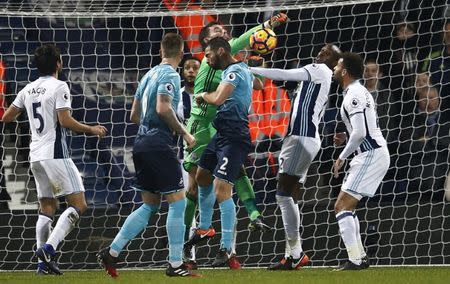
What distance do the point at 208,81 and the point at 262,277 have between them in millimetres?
2136

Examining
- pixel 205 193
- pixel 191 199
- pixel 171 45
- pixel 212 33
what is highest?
pixel 171 45

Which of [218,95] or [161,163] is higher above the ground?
[218,95]

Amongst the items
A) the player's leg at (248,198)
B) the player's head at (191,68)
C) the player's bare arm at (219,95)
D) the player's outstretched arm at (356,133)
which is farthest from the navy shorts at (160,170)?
the player's head at (191,68)

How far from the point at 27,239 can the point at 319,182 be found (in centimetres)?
282

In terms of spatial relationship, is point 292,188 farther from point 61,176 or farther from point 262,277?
point 61,176

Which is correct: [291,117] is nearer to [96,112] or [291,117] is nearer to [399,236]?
[399,236]

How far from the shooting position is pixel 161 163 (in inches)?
353

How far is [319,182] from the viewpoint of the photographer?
1198cm

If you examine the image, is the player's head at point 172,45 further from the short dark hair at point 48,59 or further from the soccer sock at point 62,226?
the soccer sock at point 62,226

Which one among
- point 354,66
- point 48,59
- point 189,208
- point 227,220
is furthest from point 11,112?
point 354,66

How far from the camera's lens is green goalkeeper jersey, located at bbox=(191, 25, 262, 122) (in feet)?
34.9

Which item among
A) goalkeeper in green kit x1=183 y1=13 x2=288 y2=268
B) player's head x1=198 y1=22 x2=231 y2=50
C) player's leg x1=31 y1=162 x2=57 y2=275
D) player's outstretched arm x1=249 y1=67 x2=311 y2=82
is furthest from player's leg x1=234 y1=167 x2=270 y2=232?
player's leg x1=31 y1=162 x2=57 y2=275

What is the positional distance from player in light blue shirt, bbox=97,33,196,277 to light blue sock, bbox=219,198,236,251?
1.18m

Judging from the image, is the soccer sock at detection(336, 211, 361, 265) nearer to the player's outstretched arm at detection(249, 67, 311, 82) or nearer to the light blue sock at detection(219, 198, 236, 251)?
the light blue sock at detection(219, 198, 236, 251)
